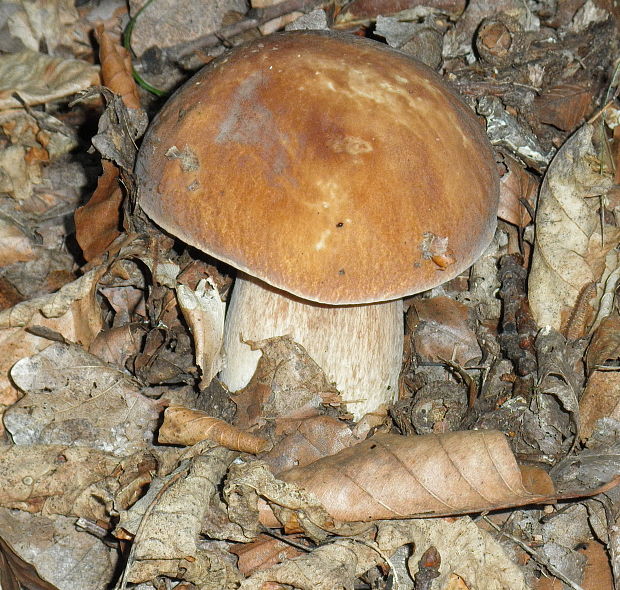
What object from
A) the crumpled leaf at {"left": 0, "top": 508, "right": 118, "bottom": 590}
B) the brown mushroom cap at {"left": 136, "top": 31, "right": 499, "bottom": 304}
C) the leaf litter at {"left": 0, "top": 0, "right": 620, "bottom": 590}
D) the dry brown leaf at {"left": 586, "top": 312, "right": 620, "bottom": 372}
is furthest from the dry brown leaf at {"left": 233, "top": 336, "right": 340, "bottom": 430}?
the dry brown leaf at {"left": 586, "top": 312, "right": 620, "bottom": 372}

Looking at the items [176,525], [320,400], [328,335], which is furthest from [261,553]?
[328,335]

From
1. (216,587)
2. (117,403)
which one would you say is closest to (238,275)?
(117,403)

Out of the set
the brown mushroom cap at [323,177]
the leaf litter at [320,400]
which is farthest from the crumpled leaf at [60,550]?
the brown mushroom cap at [323,177]

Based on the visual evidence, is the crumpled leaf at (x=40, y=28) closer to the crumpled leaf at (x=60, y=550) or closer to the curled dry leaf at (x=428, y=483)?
the crumpled leaf at (x=60, y=550)

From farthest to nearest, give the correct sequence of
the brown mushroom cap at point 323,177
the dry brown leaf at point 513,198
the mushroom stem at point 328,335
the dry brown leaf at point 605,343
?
1. the dry brown leaf at point 513,198
2. the dry brown leaf at point 605,343
3. the mushroom stem at point 328,335
4. the brown mushroom cap at point 323,177

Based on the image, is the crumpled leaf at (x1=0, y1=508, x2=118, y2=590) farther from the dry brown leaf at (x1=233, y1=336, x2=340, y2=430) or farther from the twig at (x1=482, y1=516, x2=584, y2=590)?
the twig at (x1=482, y1=516, x2=584, y2=590)

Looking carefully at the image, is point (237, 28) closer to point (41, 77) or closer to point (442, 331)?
point (41, 77)
